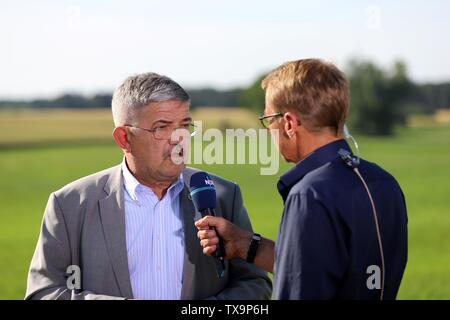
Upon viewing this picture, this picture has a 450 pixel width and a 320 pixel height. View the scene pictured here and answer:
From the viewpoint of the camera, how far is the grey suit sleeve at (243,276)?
4.27m

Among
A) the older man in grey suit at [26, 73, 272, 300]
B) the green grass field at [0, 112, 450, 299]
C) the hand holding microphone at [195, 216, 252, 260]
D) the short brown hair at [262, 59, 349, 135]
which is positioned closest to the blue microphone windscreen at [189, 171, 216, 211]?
the hand holding microphone at [195, 216, 252, 260]

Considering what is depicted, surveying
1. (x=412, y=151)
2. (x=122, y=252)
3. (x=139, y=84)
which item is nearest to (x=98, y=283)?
(x=122, y=252)

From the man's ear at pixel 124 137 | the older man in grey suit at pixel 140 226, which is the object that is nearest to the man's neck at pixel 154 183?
the older man in grey suit at pixel 140 226

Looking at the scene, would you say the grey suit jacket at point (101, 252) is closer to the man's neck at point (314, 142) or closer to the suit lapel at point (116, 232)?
the suit lapel at point (116, 232)

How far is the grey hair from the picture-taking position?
4.28 metres

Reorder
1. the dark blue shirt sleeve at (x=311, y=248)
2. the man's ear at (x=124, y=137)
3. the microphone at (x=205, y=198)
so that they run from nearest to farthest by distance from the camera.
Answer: the dark blue shirt sleeve at (x=311, y=248) → the microphone at (x=205, y=198) → the man's ear at (x=124, y=137)

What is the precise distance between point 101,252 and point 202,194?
653 mm

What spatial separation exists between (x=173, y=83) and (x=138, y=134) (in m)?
0.37

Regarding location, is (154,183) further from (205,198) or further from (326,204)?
(326,204)

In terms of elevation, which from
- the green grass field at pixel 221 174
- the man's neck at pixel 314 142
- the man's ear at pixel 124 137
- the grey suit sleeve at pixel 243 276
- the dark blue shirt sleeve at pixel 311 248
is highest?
the man's neck at pixel 314 142

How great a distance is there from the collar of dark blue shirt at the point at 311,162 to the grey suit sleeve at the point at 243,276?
0.88 meters

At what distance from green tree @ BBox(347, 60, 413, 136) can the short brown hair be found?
67389 mm

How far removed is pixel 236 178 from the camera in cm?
3866

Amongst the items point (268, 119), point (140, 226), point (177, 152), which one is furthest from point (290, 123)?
point (140, 226)
